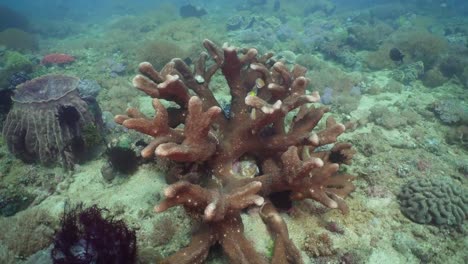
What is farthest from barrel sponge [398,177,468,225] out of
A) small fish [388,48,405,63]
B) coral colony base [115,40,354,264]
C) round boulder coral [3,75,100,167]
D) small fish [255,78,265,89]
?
small fish [388,48,405,63]

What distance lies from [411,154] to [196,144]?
5.23 metres

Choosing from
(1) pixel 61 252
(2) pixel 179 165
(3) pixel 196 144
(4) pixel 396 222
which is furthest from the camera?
(4) pixel 396 222

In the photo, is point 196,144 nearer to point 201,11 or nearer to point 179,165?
point 179,165

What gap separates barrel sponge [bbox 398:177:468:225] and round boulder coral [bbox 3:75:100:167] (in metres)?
6.39

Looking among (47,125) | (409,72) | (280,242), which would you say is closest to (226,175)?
(280,242)

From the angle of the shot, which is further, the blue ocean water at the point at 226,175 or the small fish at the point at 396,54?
the small fish at the point at 396,54

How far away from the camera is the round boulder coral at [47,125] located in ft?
19.1

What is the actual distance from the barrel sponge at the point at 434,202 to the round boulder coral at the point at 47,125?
6.39m

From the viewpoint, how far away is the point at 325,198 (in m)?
4.28

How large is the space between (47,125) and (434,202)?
24.2 ft

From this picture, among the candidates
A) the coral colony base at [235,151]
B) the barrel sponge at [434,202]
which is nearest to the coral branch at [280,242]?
the coral colony base at [235,151]

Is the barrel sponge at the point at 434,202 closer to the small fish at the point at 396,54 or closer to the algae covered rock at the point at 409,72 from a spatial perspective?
the algae covered rock at the point at 409,72

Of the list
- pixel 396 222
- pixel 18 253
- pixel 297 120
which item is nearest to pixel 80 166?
pixel 18 253

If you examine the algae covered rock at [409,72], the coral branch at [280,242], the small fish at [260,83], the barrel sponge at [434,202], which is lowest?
the algae covered rock at [409,72]
